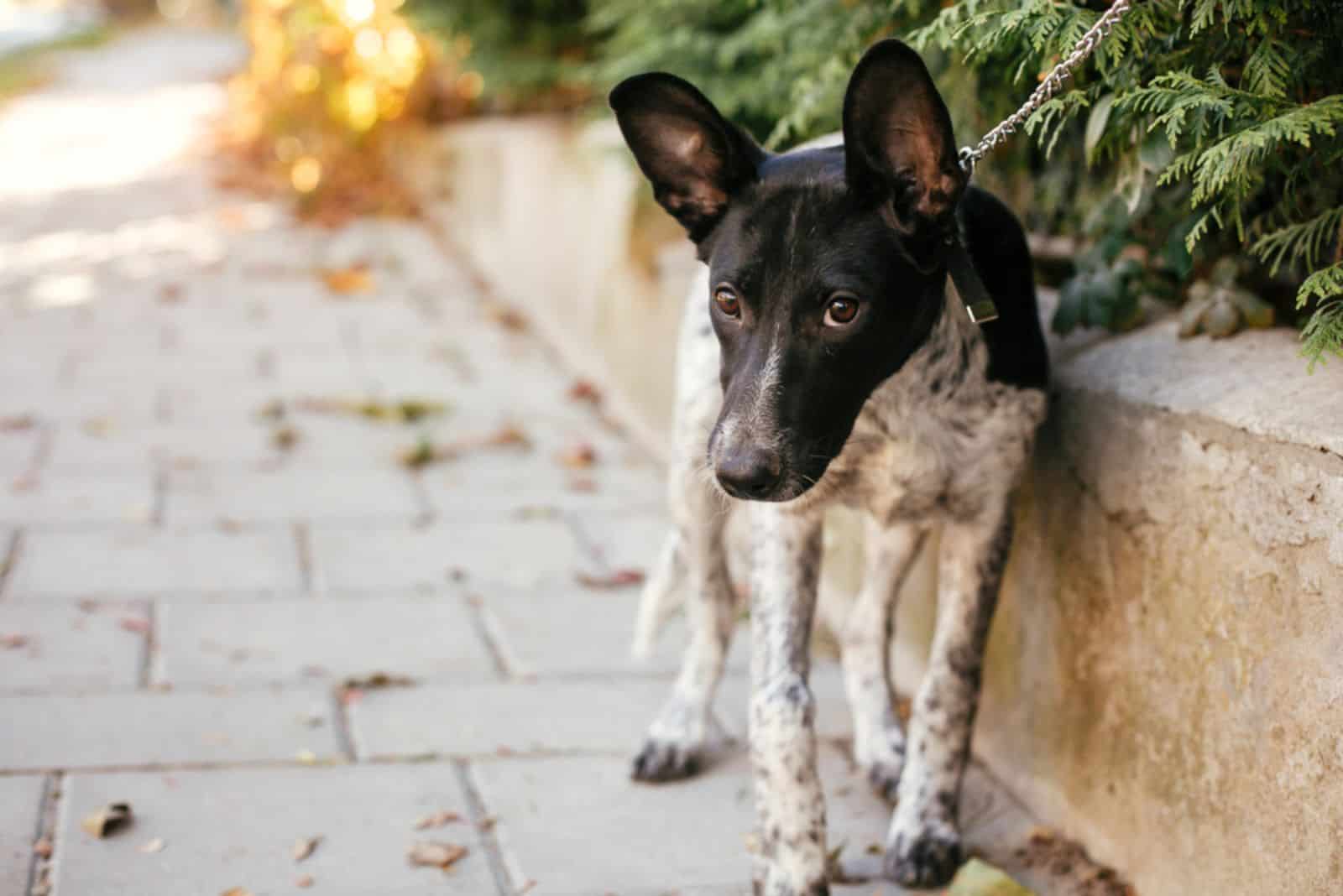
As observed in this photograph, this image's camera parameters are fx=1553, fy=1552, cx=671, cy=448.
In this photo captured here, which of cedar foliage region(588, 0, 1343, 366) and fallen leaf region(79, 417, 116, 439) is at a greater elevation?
cedar foliage region(588, 0, 1343, 366)

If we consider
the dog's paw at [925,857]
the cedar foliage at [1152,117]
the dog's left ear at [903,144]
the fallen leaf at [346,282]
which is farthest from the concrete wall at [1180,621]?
the fallen leaf at [346,282]

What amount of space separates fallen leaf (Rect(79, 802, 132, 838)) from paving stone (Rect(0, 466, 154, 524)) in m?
2.05

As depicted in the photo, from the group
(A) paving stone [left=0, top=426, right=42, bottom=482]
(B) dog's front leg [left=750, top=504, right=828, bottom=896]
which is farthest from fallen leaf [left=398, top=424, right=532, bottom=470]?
(B) dog's front leg [left=750, top=504, right=828, bottom=896]

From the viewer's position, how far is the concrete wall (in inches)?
101

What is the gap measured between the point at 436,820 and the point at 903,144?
1748 mm

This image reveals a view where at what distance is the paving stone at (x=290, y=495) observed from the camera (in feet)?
17.4

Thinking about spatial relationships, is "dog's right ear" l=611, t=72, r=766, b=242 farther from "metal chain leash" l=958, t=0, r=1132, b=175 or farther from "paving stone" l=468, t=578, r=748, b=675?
"paving stone" l=468, t=578, r=748, b=675

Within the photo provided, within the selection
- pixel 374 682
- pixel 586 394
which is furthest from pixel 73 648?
pixel 586 394

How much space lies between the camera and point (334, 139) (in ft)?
38.2

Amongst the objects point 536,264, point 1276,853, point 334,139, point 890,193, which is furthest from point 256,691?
point 334,139

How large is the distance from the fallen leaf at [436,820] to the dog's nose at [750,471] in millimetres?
1197

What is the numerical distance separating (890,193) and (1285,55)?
0.72 metres

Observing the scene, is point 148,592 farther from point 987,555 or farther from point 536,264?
point 536,264

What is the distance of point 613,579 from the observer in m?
4.91
